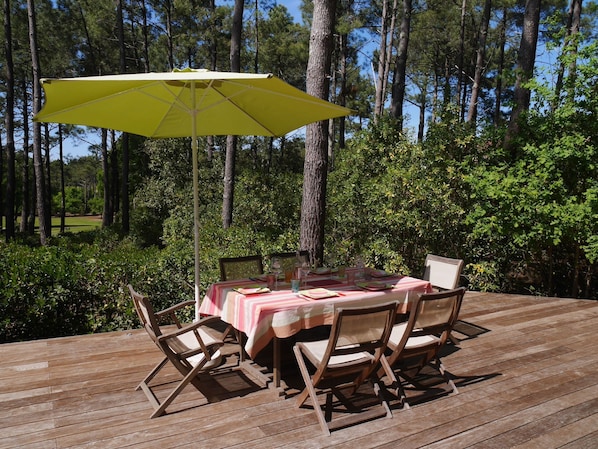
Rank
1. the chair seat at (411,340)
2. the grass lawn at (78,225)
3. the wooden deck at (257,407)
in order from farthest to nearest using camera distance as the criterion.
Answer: the grass lawn at (78,225), the chair seat at (411,340), the wooden deck at (257,407)

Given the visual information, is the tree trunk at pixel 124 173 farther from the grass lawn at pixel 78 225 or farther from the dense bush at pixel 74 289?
the grass lawn at pixel 78 225

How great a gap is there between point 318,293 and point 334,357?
1.83 ft

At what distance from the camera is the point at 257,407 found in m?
3.04

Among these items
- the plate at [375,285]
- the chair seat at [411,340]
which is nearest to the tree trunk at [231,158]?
the plate at [375,285]

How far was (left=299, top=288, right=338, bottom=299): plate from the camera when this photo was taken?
3294 mm

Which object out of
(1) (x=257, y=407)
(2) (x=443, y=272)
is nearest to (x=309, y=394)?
(1) (x=257, y=407)

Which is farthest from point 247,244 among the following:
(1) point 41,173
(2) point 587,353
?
(1) point 41,173

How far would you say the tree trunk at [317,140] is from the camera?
17.6ft

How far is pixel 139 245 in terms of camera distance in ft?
49.0

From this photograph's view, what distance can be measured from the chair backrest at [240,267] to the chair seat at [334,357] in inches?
57.5

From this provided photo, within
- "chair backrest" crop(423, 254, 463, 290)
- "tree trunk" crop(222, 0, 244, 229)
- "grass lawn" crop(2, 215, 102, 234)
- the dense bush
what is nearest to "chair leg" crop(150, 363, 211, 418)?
the dense bush

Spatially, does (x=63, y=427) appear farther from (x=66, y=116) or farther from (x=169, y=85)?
(x=169, y=85)

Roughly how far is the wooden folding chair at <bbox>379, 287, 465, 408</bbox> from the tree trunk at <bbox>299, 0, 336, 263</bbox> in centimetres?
231

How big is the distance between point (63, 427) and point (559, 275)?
7108 millimetres
